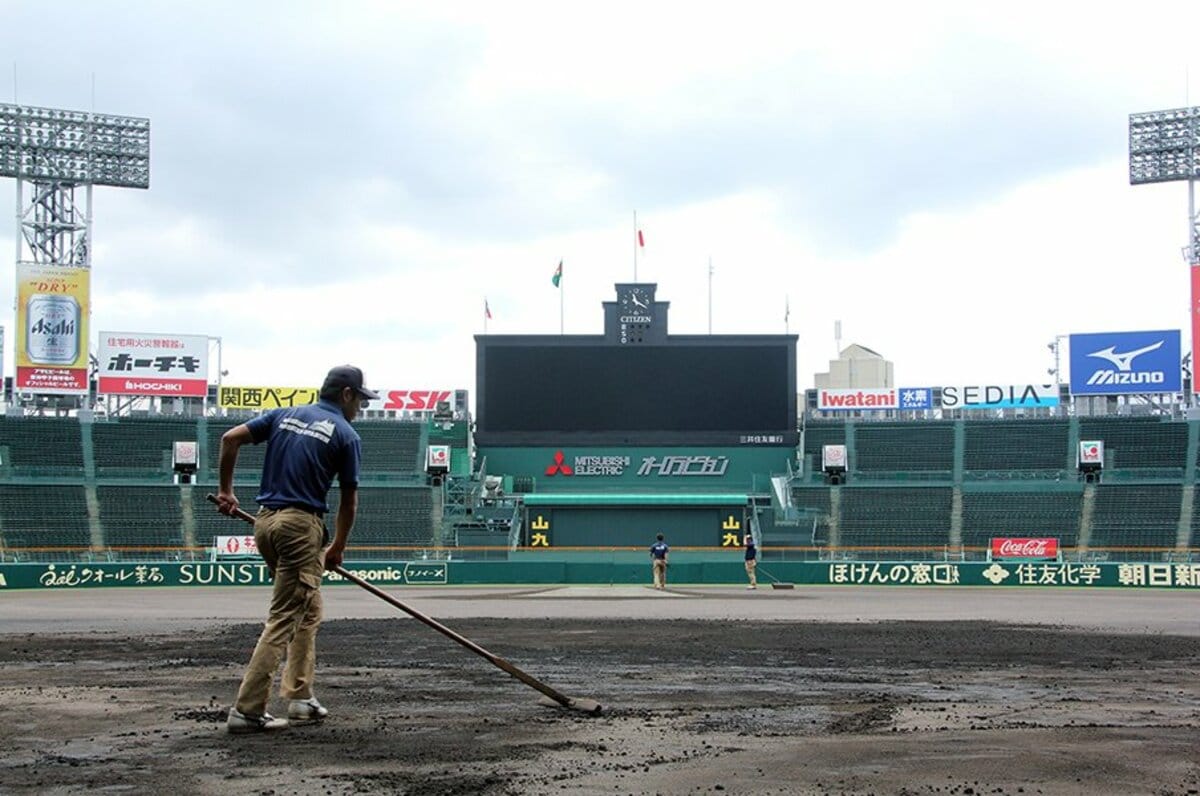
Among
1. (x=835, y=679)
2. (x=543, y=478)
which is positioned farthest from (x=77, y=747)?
(x=543, y=478)

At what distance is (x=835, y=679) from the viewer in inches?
447

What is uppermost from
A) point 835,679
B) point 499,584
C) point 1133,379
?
point 1133,379

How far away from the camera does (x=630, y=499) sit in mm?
57688

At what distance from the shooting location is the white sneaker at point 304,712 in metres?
8.28

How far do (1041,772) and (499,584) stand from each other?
38.8 metres

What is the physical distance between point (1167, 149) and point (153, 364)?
1928 inches

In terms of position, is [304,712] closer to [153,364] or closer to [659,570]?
[659,570]

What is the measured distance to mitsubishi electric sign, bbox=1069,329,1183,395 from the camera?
61406mm

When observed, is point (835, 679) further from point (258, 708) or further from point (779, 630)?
point (779, 630)

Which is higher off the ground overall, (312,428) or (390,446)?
(312,428)

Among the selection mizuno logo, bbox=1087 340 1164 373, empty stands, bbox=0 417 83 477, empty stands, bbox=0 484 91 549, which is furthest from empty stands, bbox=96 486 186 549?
mizuno logo, bbox=1087 340 1164 373

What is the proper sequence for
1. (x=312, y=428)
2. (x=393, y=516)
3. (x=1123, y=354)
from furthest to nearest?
(x=1123, y=354), (x=393, y=516), (x=312, y=428)

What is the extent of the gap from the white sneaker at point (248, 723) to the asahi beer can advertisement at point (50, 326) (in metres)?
56.0

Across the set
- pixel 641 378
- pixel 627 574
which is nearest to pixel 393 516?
pixel 641 378
